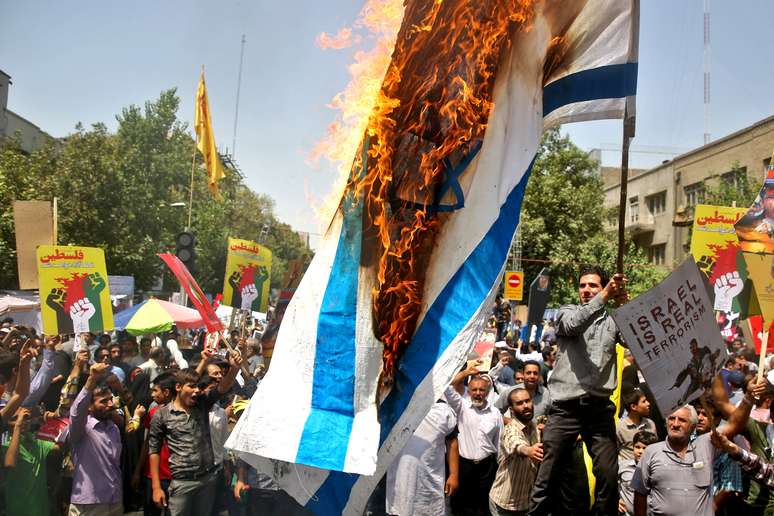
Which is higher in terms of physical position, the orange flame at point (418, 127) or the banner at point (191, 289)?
the orange flame at point (418, 127)

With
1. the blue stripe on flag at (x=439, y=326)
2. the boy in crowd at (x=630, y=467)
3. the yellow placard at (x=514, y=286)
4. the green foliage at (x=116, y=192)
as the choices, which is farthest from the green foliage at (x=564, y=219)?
the blue stripe on flag at (x=439, y=326)

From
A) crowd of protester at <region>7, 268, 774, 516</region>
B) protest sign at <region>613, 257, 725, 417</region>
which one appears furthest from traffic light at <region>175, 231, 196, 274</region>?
protest sign at <region>613, 257, 725, 417</region>

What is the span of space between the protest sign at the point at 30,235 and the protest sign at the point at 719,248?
9.03 metres

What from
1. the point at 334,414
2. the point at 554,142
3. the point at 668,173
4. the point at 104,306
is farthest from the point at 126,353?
the point at 668,173

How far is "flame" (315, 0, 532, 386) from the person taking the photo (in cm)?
376

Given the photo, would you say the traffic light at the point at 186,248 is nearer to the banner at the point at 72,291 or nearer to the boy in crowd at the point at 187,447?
the banner at the point at 72,291

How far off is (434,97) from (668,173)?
121 ft

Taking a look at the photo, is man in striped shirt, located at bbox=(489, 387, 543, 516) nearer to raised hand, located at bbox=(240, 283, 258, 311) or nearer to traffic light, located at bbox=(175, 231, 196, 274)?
raised hand, located at bbox=(240, 283, 258, 311)

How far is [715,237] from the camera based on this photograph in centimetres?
968

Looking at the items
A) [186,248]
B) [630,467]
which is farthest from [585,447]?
[186,248]

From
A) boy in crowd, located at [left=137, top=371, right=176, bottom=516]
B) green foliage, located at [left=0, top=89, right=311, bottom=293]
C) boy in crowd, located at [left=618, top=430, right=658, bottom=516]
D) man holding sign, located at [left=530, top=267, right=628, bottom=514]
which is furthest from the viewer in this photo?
green foliage, located at [left=0, top=89, right=311, bottom=293]

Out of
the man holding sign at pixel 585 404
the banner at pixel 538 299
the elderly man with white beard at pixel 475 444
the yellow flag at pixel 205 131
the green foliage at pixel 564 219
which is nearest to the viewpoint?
the man holding sign at pixel 585 404

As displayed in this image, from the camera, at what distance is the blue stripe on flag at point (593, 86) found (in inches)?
161

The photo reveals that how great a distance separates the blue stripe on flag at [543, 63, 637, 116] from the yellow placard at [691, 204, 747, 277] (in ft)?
20.4
